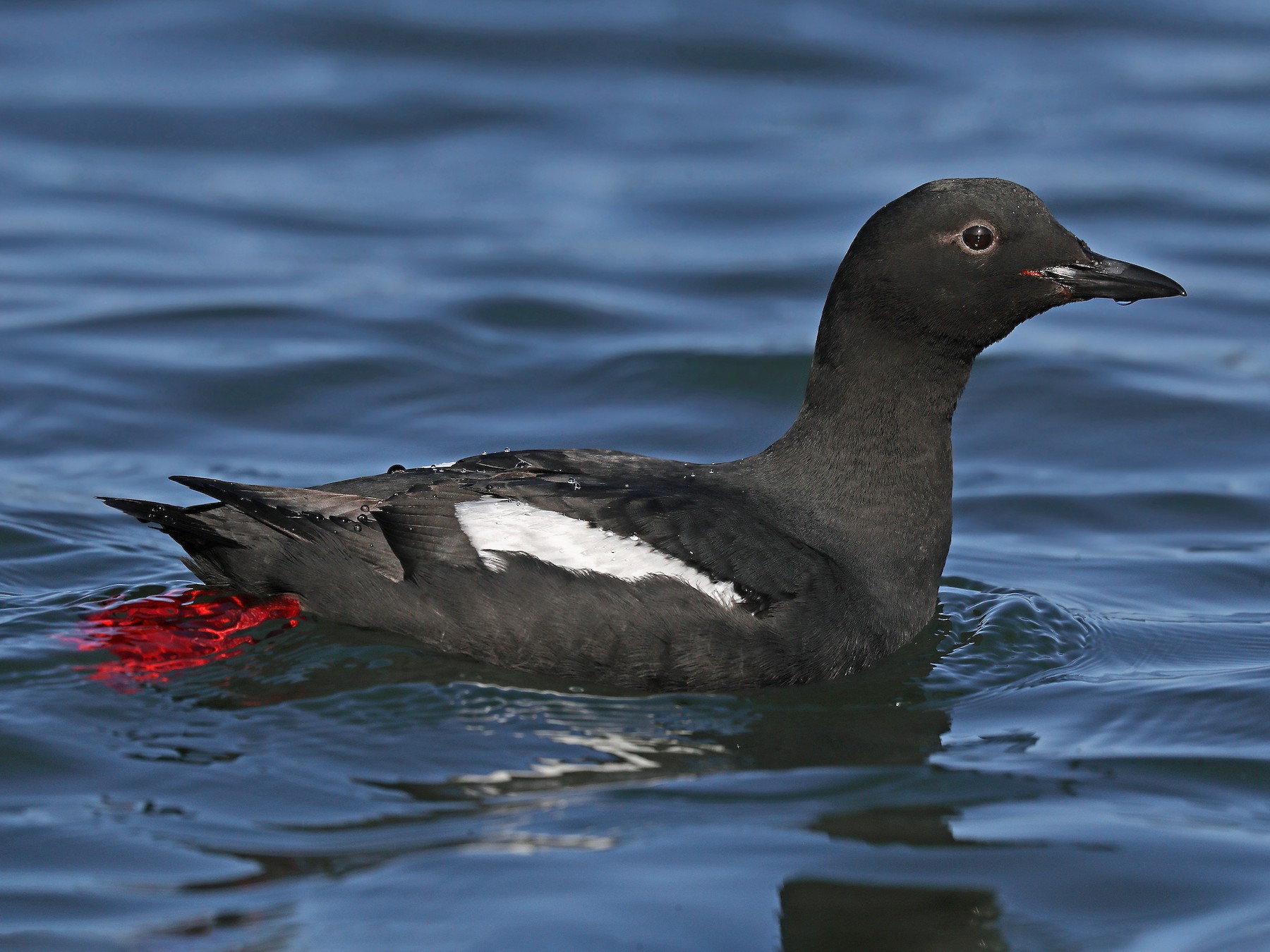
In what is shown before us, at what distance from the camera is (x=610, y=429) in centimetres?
1059

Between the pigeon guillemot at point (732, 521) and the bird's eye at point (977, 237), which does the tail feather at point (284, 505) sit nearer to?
the pigeon guillemot at point (732, 521)

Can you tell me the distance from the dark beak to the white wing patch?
1.91 metres

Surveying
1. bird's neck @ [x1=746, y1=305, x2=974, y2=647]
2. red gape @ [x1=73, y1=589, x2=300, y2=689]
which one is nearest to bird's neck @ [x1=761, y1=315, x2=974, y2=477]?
bird's neck @ [x1=746, y1=305, x2=974, y2=647]

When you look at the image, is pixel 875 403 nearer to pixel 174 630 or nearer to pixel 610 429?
pixel 174 630

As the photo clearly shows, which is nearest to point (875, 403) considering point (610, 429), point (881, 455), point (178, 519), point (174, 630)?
point (881, 455)

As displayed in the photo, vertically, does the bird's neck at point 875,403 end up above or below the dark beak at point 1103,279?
below

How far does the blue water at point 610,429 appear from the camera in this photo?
5301 mm

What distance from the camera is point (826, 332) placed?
7336 mm

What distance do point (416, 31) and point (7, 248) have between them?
4977 millimetres

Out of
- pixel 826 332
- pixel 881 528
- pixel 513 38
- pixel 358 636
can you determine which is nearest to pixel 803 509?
pixel 881 528

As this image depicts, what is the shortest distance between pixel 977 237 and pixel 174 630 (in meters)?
3.61

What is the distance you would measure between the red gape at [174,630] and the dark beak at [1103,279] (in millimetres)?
3375

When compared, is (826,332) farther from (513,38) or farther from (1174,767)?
(513,38)

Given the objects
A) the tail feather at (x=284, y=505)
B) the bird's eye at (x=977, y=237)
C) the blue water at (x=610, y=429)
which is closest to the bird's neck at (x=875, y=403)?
the bird's eye at (x=977, y=237)
